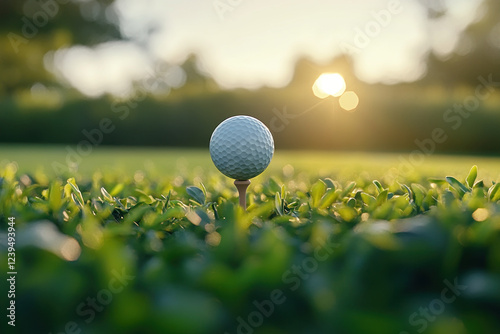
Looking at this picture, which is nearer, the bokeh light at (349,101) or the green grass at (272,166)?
the green grass at (272,166)

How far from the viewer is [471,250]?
0.61 metres

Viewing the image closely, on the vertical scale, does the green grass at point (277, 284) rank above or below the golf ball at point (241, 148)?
above

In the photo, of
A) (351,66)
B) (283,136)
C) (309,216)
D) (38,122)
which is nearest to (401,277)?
(309,216)

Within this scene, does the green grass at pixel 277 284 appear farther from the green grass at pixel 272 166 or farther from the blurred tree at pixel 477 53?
the blurred tree at pixel 477 53

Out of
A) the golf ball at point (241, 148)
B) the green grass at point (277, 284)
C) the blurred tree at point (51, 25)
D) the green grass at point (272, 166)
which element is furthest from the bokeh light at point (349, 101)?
the green grass at point (277, 284)

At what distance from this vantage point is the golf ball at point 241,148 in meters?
1.57

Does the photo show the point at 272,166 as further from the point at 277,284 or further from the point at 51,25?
the point at 51,25

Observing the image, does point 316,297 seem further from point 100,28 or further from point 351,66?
point 351,66

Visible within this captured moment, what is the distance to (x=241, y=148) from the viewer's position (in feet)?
5.16

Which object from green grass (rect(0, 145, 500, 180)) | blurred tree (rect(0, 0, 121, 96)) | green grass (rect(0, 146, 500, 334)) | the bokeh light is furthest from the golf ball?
blurred tree (rect(0, 0, 121, 96))

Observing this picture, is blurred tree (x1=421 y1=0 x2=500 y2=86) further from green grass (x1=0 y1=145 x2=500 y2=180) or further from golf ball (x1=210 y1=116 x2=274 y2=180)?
golf ball (x1=210 y1=116 x2=274 y2=180)

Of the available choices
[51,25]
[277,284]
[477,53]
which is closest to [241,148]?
[277,284]

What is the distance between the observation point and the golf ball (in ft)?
5.15

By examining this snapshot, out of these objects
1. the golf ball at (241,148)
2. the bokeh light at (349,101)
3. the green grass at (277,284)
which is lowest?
the bokeh light at (349,101)
